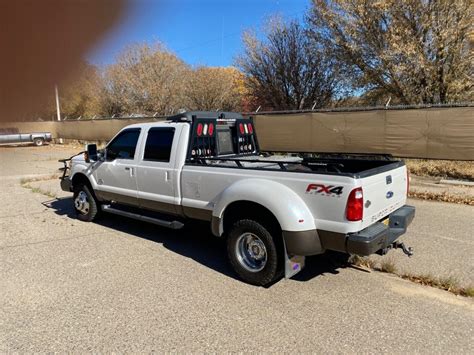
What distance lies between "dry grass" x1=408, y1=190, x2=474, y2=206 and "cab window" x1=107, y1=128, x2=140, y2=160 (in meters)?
6.12

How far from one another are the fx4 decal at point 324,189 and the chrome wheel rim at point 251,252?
84 cm

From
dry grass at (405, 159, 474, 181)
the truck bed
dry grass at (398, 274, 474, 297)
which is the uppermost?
the truck bed

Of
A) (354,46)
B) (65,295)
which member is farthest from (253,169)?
(354,46)

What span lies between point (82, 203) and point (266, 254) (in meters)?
4.40

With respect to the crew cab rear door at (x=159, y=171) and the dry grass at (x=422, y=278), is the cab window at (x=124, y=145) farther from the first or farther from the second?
the dry grass at (x=422, y=278)

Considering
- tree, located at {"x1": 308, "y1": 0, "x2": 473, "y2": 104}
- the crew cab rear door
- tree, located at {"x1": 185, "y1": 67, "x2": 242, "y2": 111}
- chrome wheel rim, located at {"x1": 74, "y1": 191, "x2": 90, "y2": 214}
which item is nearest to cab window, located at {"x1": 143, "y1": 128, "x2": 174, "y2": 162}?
the crew cab rear door

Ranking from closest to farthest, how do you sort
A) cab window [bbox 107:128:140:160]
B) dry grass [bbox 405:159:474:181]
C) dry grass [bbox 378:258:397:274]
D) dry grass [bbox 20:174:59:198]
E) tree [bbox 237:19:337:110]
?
dry grass [bbox 378:258:397:274] → cab window [bbox 107:128:140:160] → dry grass [bbox 20:174:59:198] → dry grass [bbox 405:159:474:181] → tree [bbox 237:19:337:110]

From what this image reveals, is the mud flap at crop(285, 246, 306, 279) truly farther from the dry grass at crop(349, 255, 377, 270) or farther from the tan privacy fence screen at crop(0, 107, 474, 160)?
→ the tan privacy fence screen at crop(0, 107, 474, 160)

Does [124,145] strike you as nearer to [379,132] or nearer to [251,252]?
[251,252]

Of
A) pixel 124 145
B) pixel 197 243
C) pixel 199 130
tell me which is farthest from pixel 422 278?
pixel 124 145

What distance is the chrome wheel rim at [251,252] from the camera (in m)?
4.38

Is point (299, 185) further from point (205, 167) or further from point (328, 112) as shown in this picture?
point (328, 112)

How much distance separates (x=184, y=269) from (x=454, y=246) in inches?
146

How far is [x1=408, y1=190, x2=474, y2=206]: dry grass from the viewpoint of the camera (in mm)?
7988
